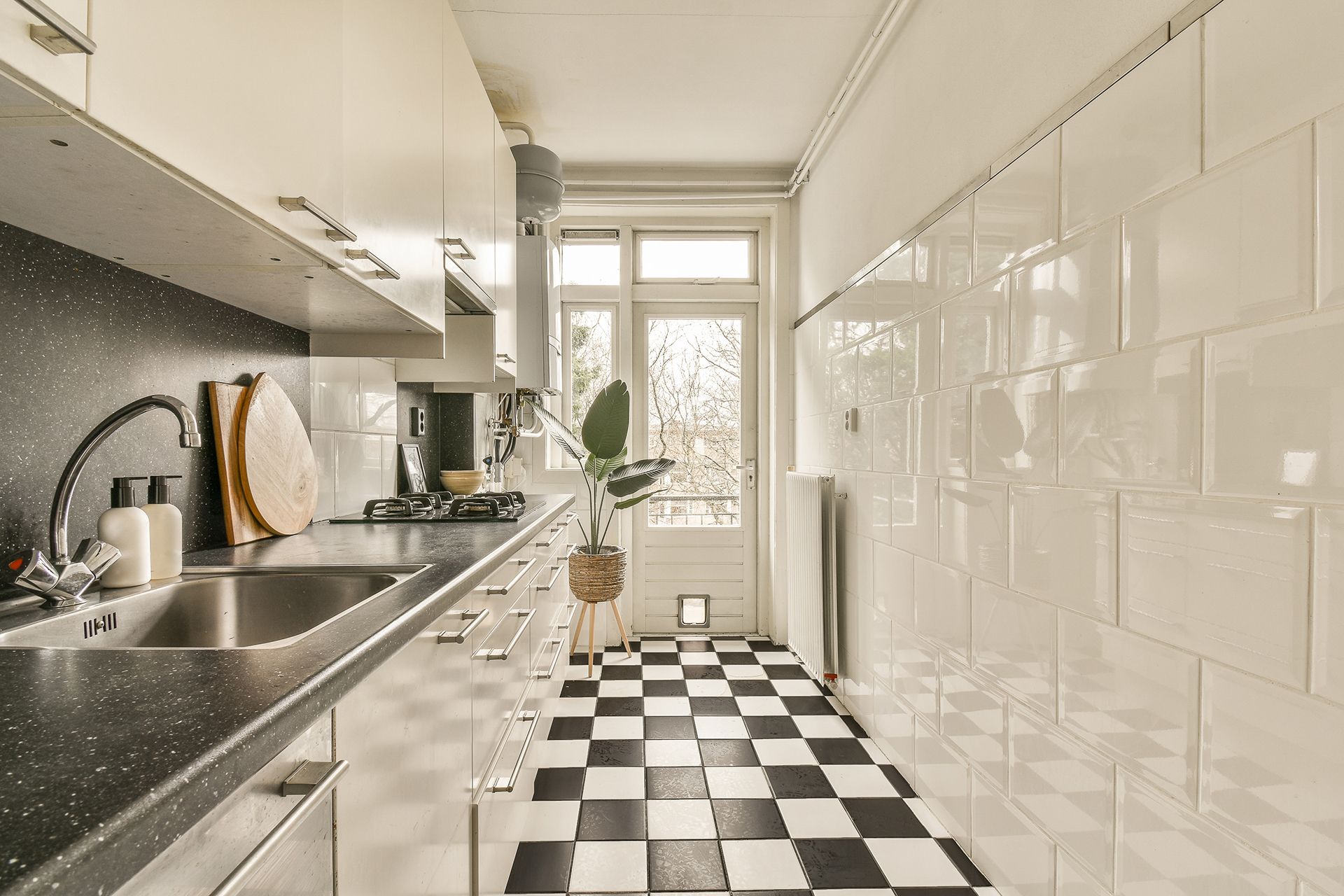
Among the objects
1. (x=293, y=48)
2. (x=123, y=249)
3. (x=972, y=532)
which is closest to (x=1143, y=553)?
(x=972, y=532)

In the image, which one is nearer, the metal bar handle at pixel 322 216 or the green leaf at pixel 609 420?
the metal bar handle at pixel 322 216

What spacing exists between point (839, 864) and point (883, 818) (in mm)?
274

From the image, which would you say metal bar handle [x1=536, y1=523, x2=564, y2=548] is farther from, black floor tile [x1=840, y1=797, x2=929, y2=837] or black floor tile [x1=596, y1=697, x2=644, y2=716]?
black floor tile [x1=840, y1=797, x2=929, y2=837]

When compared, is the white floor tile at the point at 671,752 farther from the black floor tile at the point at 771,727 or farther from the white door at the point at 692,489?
the white door at the point at 692,489

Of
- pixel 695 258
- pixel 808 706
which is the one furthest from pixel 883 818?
pixel 695 258

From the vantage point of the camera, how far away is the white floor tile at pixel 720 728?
97.4 inches

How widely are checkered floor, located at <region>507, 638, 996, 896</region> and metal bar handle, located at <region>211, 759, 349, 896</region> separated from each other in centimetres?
127

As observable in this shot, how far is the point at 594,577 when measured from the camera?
3152 millimetres

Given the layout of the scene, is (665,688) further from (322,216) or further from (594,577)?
(322,216)

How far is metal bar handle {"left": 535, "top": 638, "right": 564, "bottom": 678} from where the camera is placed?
81.1 inches

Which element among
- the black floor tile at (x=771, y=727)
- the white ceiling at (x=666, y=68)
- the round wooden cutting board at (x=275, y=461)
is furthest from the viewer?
the black floor tile at (x=771, y=727)

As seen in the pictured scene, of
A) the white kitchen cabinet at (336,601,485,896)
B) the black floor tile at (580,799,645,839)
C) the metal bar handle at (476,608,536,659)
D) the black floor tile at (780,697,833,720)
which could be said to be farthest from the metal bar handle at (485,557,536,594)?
the black floor tile at (780,697,833,720)

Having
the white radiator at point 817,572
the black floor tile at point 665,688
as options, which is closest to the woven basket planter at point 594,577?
the black floor tile at point 665,688

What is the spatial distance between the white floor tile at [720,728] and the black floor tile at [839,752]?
263mm
